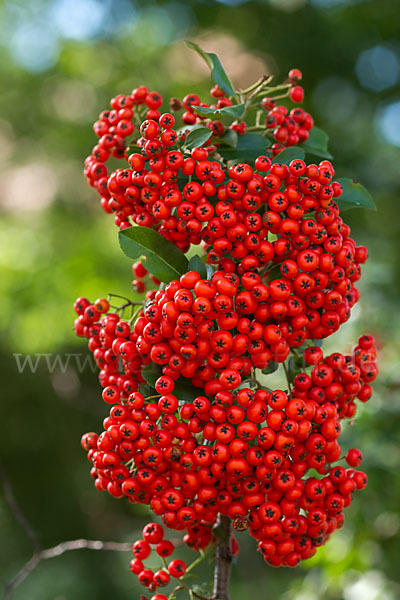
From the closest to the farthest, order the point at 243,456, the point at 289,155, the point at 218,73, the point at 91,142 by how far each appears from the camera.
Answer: the point at 243,456, the point at 289,155, the point at 218,73, the point at 91,142

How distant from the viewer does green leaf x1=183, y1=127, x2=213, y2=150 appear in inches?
38.4

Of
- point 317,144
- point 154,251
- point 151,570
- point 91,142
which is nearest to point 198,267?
point 154,251

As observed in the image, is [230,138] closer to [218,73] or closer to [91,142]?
[218,73]

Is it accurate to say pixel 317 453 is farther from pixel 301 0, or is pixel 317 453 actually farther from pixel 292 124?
pixel 301 0

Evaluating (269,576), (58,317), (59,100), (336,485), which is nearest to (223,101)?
(336,485)

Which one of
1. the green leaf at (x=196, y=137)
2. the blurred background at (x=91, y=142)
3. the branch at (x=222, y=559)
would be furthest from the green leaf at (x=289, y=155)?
the blurred background at (x=91, y=142)

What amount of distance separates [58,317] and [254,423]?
3.36 m

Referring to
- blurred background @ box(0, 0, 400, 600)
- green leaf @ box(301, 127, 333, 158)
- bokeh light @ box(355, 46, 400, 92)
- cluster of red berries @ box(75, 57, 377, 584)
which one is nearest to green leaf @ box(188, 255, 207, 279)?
cluster of red berries @ box(75, 57, 377, 584)

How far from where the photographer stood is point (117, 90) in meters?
5.15

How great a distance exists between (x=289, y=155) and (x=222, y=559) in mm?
822

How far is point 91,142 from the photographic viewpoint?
530 centimetres

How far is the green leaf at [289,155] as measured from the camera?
100 centimetres

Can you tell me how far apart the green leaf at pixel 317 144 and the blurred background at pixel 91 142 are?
334 centimetres

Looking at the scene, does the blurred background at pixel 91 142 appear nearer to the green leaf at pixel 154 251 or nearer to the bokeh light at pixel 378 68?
the bokeh light at pixel 378 68
